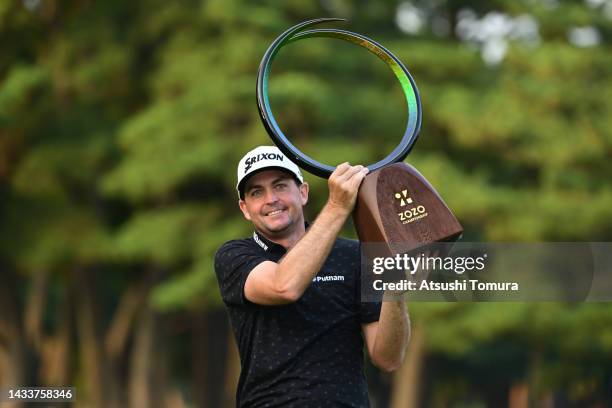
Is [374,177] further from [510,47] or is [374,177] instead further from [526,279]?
[510,47]

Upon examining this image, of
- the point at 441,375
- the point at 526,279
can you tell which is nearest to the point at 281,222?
the point at 526,279

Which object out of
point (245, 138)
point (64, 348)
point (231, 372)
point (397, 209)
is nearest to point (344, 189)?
point (397, 209)

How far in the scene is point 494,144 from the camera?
20.6m

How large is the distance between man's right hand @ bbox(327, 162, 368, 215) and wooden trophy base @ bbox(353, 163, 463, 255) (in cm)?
4

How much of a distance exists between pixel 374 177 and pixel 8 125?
706 inches

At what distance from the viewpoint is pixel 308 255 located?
3.94 metres

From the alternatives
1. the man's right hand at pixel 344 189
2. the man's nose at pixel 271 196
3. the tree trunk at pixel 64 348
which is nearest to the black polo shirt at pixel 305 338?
the man's nose at pixel 271 196

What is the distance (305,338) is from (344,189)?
1.99ft

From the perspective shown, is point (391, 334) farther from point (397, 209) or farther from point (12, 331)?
point (12, 331)

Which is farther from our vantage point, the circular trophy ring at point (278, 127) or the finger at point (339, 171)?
the circular trophy ring at point (278, 127)

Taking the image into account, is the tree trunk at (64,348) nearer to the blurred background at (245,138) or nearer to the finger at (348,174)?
the blurred background at (245,138)

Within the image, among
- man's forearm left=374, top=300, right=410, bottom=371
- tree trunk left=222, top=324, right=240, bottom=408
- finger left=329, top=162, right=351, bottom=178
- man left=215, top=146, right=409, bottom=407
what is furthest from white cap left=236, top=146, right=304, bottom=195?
tree trunk left=222, top=324, right=240, bottom=408

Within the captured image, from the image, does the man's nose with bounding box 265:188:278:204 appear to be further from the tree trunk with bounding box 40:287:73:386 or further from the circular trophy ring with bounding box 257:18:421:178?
the tree trunk with bounding box 40:287:73:386

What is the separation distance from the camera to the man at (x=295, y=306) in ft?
13.3
